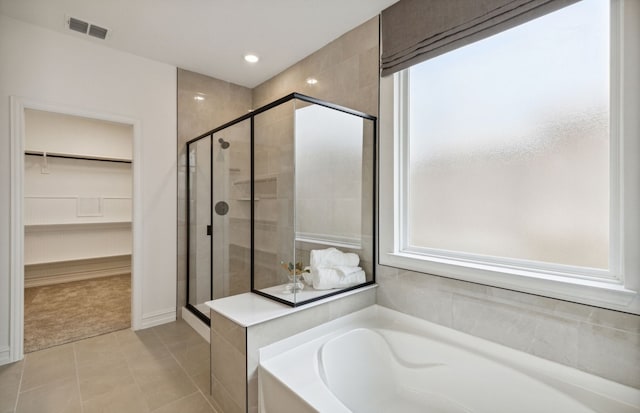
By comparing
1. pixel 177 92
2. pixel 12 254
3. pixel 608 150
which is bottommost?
pixel 12 254

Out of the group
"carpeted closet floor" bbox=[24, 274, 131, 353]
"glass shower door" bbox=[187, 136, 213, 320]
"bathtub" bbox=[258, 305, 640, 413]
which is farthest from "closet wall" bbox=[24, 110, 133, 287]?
"bathtub" bbox=[258, 305, 640, 413]

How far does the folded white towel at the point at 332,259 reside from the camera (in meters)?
1.95

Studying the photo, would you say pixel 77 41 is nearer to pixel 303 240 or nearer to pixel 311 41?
pixel 311 41

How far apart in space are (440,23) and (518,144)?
34.6 inches

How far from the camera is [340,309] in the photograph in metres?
1.90

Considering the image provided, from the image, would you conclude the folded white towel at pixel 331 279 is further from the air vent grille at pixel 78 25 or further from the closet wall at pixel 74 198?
the closet wall at pixel 74 198

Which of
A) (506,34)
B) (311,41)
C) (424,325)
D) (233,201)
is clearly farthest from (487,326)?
(311,41)

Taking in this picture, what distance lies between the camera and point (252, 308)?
1.69 meters

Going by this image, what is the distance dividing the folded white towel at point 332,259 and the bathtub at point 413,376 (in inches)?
14.3

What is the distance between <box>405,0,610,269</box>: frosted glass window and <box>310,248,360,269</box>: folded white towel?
1.46 ft

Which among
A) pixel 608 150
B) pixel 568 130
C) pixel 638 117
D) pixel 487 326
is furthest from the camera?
pixel 487 326

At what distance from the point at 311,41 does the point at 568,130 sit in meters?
2.02

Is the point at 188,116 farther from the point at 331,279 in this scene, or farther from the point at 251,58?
the point at 331,279

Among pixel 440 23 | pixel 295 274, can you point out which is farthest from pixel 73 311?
pixel 440 23
